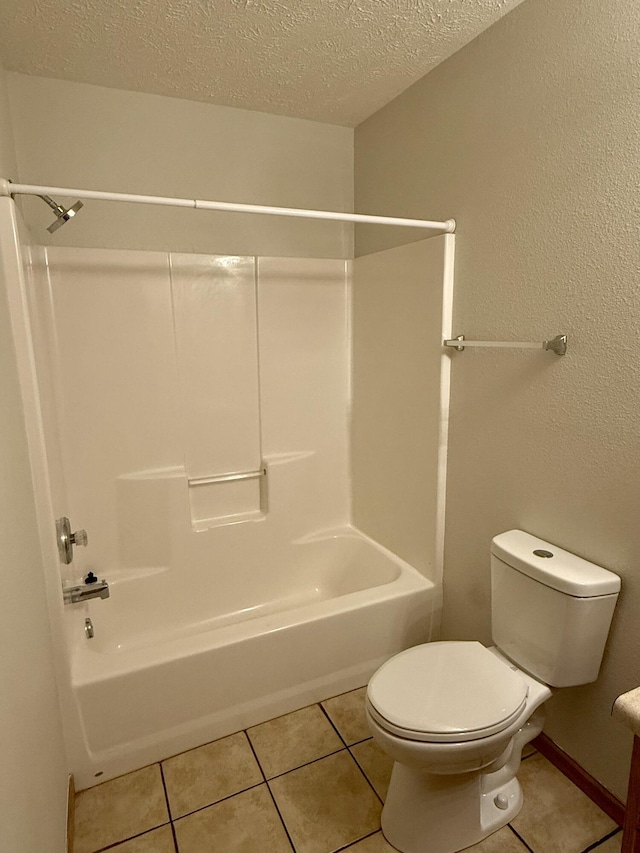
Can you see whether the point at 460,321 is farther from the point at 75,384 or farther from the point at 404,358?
the point at 75,384

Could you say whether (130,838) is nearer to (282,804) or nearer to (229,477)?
(282,804)

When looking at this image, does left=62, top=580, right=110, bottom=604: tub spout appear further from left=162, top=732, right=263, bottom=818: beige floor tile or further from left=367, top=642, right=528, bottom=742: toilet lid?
left=367, top=642, right=528, bottom=742: toilet lid

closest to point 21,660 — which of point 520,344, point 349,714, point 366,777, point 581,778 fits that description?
point 366,777

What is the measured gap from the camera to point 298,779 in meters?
1.61

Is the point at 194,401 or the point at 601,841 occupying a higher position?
the point at 194,401

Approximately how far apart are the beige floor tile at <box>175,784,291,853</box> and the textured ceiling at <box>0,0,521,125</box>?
7.66 feet

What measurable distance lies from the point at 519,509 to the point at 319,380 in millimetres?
1144

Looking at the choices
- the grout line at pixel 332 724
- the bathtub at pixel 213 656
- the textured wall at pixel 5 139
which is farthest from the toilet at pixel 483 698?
the textured wall at pixel 5 139

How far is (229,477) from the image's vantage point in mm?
2324

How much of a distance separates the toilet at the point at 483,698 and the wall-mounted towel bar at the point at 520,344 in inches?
23.6

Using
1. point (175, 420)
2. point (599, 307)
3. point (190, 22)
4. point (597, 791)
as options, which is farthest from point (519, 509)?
point (190, 22)

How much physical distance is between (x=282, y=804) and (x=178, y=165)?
232cm

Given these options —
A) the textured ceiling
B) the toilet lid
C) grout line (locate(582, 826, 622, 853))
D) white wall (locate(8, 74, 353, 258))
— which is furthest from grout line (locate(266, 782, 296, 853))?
the textured ceiling

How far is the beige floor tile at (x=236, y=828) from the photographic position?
1.40 m
